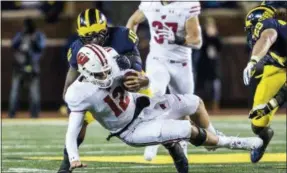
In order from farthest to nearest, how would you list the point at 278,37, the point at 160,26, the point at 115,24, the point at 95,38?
the point at 115,24, the point at 160,26, the point at 278,37, the point at 95,38

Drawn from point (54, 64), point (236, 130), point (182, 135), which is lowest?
point (54, 64)

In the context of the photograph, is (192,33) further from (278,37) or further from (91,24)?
(91,24)

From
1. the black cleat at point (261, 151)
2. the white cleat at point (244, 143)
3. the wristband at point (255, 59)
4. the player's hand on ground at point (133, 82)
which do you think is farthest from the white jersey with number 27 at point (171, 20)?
the player's hand on ground at point (133, 82)

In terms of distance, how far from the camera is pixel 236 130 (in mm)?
12398

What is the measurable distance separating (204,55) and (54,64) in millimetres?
2586

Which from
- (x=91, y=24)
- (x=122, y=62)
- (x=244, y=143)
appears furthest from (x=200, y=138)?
(x=91, y=24)

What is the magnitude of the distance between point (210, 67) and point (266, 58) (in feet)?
25.5

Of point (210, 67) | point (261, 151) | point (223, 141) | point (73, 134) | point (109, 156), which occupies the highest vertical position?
point (73, 134)

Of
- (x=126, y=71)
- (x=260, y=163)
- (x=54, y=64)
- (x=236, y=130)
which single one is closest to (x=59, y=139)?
(x=236, y=130)

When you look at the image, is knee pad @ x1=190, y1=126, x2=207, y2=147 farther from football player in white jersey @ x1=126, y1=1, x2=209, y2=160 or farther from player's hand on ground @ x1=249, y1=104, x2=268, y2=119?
football player in white jersey @ x1=126, y1=1, x2=209, y2=160

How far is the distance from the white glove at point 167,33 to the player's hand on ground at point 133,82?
208 centimetres

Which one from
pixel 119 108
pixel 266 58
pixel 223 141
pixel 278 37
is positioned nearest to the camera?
pixel 119 108

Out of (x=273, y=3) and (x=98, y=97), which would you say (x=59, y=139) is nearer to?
(x=273, y=3)

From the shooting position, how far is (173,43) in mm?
9078
